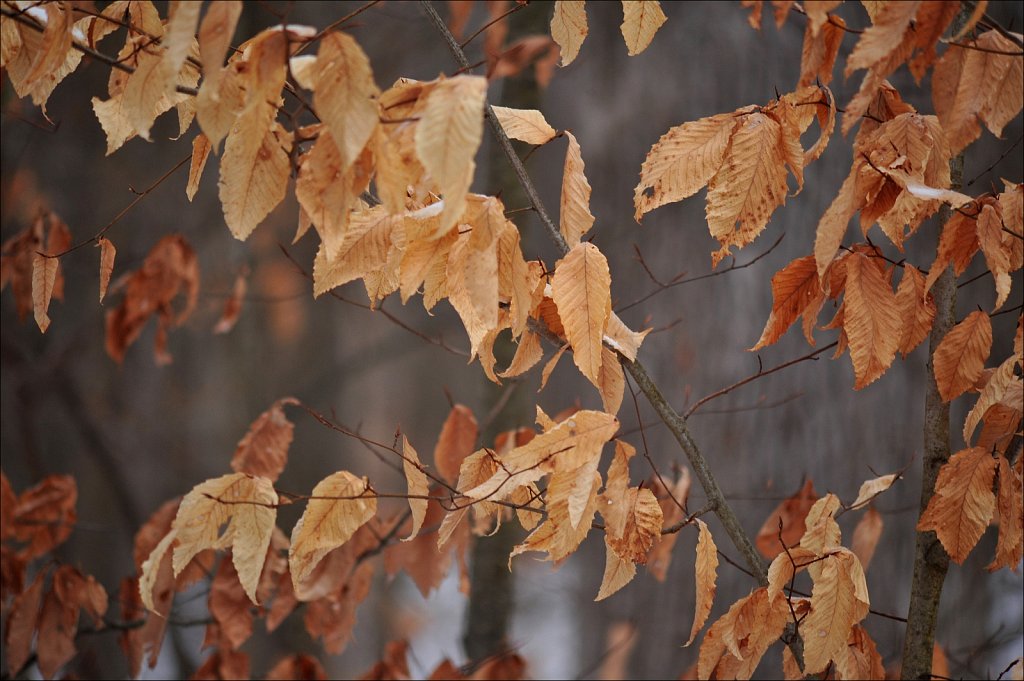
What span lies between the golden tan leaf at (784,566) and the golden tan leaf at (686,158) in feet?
0.91

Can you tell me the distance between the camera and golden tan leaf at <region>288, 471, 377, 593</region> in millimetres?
628

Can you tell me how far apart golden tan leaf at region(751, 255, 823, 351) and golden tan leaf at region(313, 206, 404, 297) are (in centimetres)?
30

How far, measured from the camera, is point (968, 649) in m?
1.38

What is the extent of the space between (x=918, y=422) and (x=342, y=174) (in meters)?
1.21

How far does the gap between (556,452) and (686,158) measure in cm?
23

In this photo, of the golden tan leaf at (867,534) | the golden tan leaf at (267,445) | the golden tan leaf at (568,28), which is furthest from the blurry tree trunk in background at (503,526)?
the golden tan leaf at (568,28)

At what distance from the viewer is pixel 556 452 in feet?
1.87

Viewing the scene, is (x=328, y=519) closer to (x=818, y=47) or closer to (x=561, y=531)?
(x=561, y=531)

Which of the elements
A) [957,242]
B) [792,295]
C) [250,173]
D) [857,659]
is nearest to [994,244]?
[957,242]

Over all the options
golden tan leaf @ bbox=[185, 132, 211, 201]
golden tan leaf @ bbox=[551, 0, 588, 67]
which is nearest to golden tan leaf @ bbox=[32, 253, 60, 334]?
golden tan leaf @ bbox=[185, 132, 211, 201]

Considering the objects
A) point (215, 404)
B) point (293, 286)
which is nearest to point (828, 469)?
point (293, 286)

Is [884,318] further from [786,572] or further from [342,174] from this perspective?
[342,174]

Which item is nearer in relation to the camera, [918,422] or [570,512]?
[570,512]

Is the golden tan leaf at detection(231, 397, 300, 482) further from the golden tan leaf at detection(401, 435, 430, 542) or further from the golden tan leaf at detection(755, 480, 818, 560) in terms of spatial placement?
the golden tan leaf at detection(755, 480, 818, 560)
